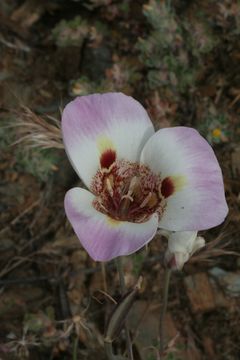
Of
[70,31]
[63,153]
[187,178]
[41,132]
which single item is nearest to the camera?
[187,178]

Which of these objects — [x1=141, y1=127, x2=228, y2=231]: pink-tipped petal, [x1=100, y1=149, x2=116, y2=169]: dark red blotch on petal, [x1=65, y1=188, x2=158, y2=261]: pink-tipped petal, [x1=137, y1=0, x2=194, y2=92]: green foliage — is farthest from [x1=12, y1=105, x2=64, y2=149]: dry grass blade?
[x1=137, y1=0, x2=194, y2=92]: green foliage

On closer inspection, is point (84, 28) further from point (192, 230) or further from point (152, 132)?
point (192, 230)

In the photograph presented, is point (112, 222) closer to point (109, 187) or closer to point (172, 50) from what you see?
point (109, 187)

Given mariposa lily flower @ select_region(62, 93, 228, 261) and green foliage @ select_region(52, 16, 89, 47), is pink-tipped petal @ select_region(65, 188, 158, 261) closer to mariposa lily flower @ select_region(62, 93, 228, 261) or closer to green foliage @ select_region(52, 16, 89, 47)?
mariposa lily flower @ select_region(62, 93, 228, 261)

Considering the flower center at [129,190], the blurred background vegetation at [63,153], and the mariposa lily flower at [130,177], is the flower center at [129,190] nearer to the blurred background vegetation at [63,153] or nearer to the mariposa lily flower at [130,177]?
the mariposa lily flower at [130,177]

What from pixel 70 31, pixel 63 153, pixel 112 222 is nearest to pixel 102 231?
pixel 112 222
